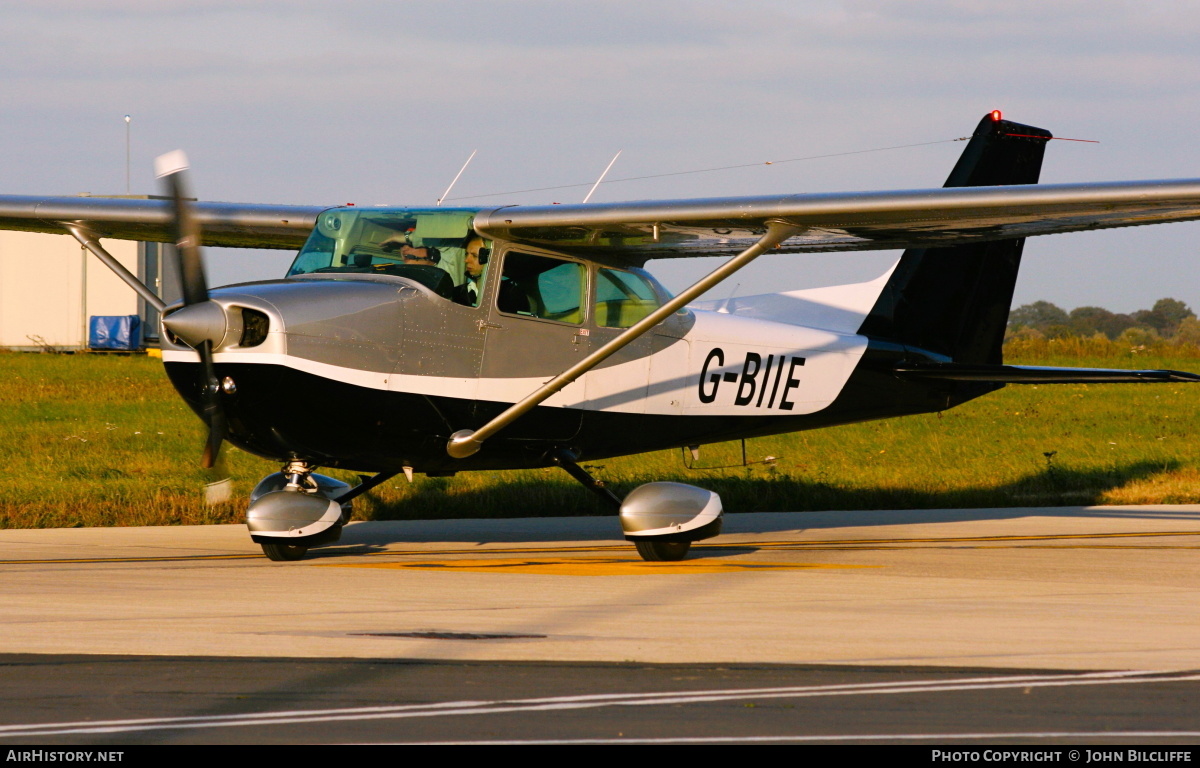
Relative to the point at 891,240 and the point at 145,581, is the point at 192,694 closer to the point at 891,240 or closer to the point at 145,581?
the point at 145,581

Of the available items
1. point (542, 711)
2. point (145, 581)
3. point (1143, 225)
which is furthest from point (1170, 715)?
point (145, 581)

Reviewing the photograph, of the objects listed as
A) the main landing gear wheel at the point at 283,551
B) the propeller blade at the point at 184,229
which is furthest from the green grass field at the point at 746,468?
the propeller blade at the point at 184,229

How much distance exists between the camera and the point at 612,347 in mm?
8930

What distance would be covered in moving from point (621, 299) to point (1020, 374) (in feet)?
12.6

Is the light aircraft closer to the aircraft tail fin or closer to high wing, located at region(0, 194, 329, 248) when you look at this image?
high wing, located at region(0, 194, 329, 248)

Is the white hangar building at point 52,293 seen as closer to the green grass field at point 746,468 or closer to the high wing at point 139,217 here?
the green grass field at point 746,468

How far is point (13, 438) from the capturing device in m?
18.1

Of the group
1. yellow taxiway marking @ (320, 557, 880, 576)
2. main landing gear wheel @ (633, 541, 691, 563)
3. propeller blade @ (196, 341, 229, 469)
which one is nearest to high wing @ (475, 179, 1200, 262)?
propeller blade @ (196, 341, 229, 469)

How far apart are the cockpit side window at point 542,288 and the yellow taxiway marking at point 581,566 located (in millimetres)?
1812

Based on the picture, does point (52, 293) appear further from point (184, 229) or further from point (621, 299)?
point (184, 229)

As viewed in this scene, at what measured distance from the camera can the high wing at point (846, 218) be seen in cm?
A: 818

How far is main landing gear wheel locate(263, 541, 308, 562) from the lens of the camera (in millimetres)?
9102

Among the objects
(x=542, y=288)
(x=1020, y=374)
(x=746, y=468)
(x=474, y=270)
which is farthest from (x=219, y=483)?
(x=746, y=468)
